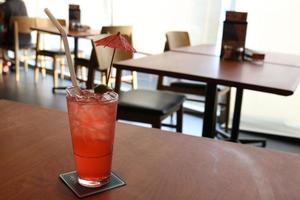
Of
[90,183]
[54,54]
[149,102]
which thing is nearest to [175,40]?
[149,102]

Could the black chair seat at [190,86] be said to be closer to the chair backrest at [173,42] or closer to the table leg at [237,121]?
the chair backrest at [173,42]

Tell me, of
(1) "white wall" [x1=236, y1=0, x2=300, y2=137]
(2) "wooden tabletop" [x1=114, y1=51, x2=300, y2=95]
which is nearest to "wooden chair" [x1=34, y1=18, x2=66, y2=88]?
(1) "white wall" [x1=236, y1=0, x2=300, y2=137]

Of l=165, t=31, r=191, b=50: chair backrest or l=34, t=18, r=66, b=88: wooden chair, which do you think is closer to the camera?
l=165, t=31, r=191, b=50: chair backrest

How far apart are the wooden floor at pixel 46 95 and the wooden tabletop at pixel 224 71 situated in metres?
1.42

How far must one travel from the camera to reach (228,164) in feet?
2.48

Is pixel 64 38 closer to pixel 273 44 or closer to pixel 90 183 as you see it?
pixel 90 183

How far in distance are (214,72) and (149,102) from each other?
68cm

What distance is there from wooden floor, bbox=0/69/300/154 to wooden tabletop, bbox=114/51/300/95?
1425 mm

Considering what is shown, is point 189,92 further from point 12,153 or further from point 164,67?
point 12,153

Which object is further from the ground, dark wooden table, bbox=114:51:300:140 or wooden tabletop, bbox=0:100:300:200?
dark wooden table, bbox=114:51:300:140

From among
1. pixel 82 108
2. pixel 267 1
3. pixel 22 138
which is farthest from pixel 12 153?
pixel 267 1

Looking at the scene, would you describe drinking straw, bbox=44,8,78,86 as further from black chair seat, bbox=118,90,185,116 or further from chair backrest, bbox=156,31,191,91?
chair backrest, bbox=156,31,191,91

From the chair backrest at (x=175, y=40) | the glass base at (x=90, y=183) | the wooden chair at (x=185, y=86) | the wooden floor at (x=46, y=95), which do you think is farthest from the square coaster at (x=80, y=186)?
the wooden floor at (x=46, y=95)

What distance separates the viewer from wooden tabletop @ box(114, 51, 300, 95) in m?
1.59
